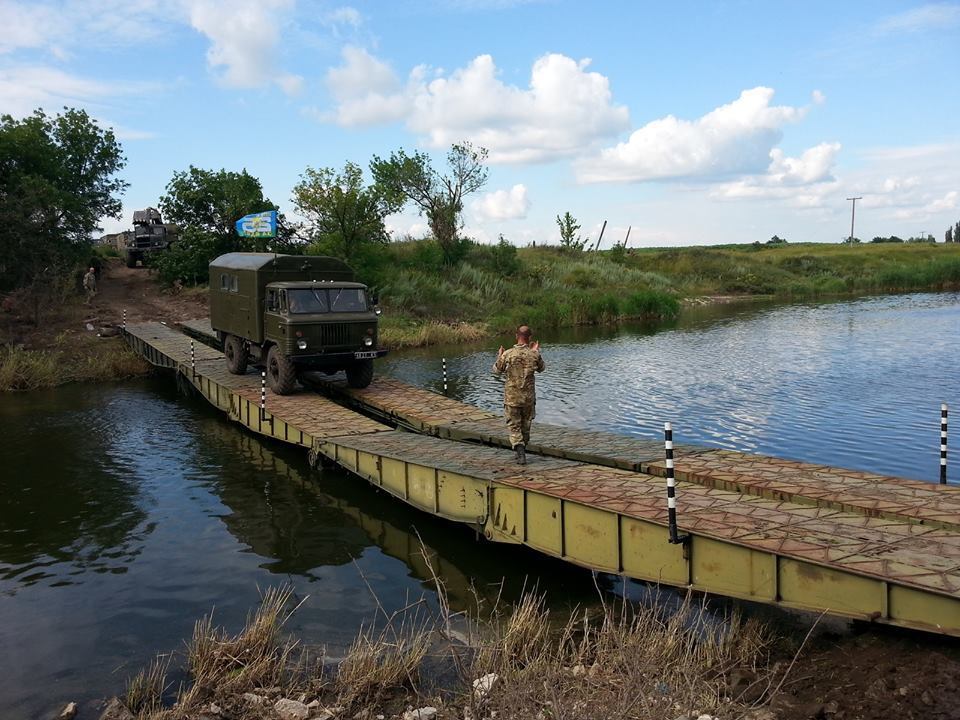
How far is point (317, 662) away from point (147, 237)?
35.7 metres

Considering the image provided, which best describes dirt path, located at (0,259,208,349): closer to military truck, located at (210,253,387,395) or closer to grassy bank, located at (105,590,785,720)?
military truck, located at (210,253,387,395)

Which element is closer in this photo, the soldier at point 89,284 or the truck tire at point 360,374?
the truck tire at point 360,374

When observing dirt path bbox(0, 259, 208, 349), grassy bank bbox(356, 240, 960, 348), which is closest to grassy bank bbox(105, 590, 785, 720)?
dirt path bbox(0, 259, 208, 349)

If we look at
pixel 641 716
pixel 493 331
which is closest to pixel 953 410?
pixel 641 716

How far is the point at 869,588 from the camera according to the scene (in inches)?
241

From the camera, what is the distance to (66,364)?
81.6ft

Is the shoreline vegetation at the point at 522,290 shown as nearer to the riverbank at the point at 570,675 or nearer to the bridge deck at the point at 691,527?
the bridge deck at the point at 691,527

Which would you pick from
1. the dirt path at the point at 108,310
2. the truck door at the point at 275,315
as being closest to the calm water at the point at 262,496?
the truck door at the point at 275,315

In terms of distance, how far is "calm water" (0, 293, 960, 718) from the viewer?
336 inches

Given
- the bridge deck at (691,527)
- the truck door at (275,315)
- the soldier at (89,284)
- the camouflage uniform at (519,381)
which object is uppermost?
the soldier at (89,284)

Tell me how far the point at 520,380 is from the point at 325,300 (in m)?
7.80

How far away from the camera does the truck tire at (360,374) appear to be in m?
17.4

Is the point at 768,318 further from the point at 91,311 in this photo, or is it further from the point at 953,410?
the point at 91,311

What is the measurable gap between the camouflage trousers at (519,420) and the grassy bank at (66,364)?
18233mm
